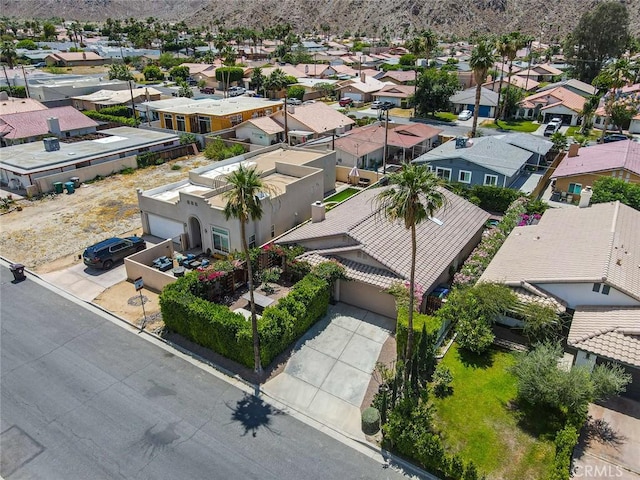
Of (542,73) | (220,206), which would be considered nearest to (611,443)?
(220,206)

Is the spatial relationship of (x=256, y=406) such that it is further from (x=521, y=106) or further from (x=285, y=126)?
(x=521, y=106)

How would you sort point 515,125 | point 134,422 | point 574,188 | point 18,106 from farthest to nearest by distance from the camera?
1. point 515,125
2. point 18,106
3. point 574,188
4. point 134,422

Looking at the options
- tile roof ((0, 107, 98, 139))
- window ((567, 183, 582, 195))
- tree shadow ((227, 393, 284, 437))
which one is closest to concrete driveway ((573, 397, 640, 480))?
tree shadow ((227, 393, 284, 437))

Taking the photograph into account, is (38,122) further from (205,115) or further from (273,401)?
(273,401)

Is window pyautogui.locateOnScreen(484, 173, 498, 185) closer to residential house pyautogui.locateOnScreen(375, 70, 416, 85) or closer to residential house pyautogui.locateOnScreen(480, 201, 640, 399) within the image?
residential house pyautogui.locateOnScreen(480, 201, 640, 399)

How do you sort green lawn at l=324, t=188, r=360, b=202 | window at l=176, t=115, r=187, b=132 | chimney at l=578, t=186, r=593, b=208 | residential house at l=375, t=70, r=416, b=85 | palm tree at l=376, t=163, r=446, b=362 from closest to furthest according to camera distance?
palm tree at l=376, t=163, r=446, b=362
chimney at l=578, t=186, r=593, b=208
green lawn at l=324, t=188, r=360, b=202
window at l=176, t=115, r=187, b=132
residential house at l=375, t=70, r=416, b=85

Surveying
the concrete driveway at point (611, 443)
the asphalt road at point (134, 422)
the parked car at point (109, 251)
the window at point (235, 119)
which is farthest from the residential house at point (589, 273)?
the window at point (235, 119)

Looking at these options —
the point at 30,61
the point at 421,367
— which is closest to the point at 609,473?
the point at 421,367
